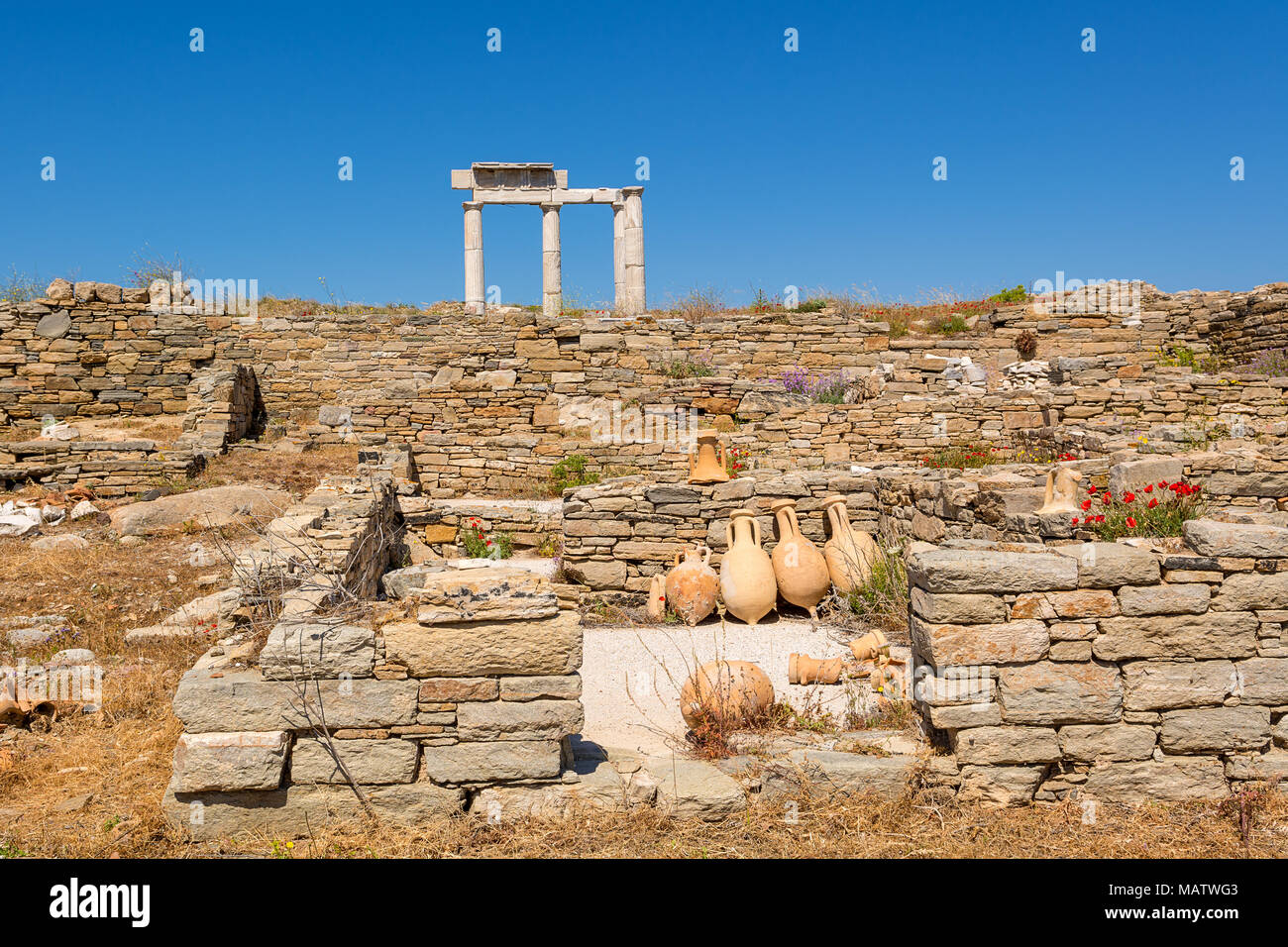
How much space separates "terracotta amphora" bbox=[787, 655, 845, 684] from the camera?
5.24 meters

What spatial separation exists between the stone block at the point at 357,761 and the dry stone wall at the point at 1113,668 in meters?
2.40

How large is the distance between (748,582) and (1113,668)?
3.29 m

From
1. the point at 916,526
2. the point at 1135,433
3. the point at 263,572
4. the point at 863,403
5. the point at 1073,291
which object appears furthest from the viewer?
the point at 1073,291

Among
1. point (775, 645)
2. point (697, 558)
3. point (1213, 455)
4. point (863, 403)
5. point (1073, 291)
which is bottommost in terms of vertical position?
point (775, 645)

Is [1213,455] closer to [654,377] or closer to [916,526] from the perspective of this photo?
[916,526]

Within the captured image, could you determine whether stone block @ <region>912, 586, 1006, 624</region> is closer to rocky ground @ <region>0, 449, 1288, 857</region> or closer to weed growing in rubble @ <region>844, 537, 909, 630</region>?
rocky ground @ <region>0, 449, 1288, 857</region>

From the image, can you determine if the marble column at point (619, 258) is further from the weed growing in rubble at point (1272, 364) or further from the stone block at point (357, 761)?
the stone block at point (357, 761)

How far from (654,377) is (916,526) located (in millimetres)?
8051

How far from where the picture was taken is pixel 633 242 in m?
20.1

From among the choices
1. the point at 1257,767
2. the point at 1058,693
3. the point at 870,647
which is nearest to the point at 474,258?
the point at 870,647

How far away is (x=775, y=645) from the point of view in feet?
20.5

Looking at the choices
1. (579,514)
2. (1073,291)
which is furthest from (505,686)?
(1073,291)

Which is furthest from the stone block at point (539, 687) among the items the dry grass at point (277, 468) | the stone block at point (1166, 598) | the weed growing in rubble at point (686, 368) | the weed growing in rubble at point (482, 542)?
the weed growing in rubble at point (686, 368)

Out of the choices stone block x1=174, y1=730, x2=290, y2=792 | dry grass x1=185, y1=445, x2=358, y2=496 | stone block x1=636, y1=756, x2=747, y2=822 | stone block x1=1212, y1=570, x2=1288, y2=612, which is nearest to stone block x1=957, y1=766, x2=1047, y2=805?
stone block x1=636, y1=756, x2=747, y2=822
